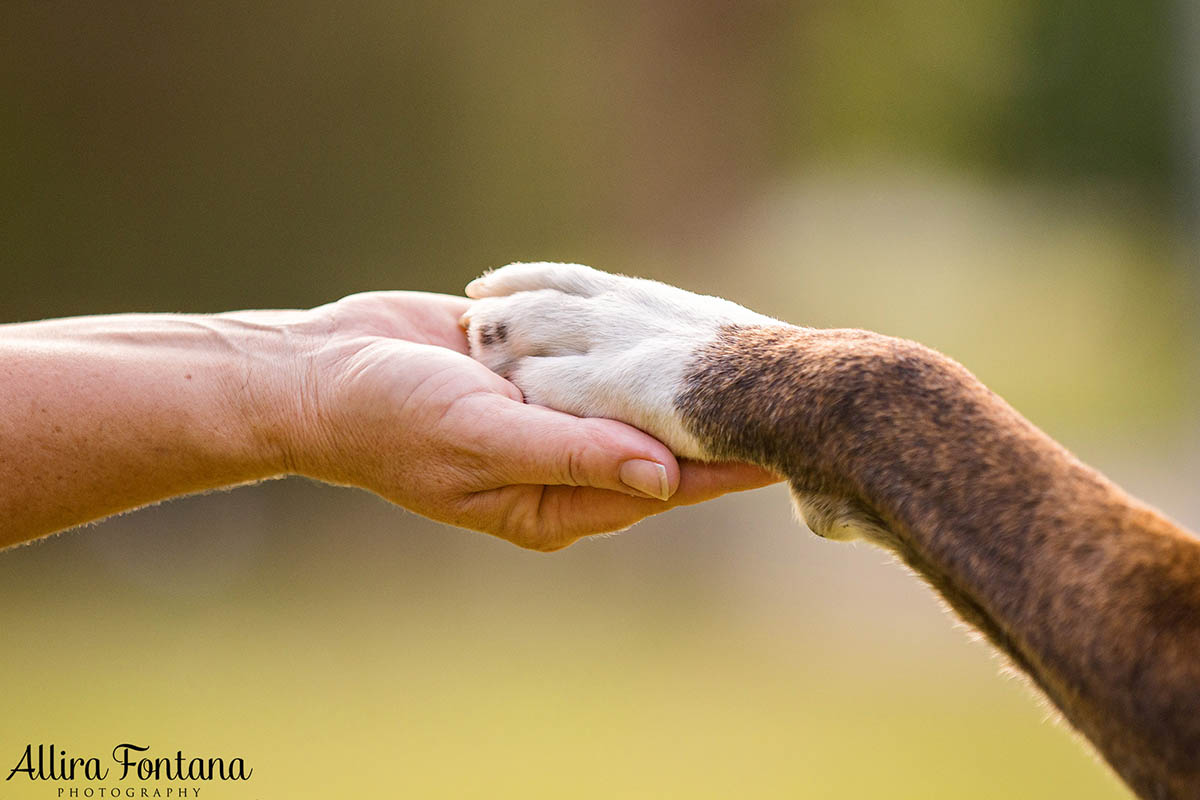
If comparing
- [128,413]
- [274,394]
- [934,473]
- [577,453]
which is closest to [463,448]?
[577,453]

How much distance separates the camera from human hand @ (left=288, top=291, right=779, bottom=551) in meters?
1.86

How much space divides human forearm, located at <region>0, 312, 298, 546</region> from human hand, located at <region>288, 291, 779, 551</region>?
0.09 m

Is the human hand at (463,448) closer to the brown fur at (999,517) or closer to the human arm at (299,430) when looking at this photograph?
the human arm at (299,430)

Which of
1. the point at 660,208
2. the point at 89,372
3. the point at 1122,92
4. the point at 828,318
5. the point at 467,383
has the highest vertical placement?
the point at 1122,92

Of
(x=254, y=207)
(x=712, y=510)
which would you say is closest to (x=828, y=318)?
(x=712, y=510)

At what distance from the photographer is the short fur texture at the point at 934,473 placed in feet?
4.28

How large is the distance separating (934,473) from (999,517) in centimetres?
11

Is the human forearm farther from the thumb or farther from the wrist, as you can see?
the thumb

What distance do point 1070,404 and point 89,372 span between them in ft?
28.8

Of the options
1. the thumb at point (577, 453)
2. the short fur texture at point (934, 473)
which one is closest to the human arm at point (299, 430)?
the thumb at point (577, 453)

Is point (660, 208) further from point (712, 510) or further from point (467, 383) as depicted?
point (467, 383)

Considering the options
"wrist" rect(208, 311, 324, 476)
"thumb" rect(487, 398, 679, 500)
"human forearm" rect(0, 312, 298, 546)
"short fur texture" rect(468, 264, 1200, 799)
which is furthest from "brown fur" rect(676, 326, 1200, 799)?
"human forearm" rect(0, 312, 298, 546)

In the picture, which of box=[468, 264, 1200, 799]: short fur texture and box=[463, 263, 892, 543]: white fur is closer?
box=[468, 264, 1200, 799]: short fur texture

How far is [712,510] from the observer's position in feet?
25.2
